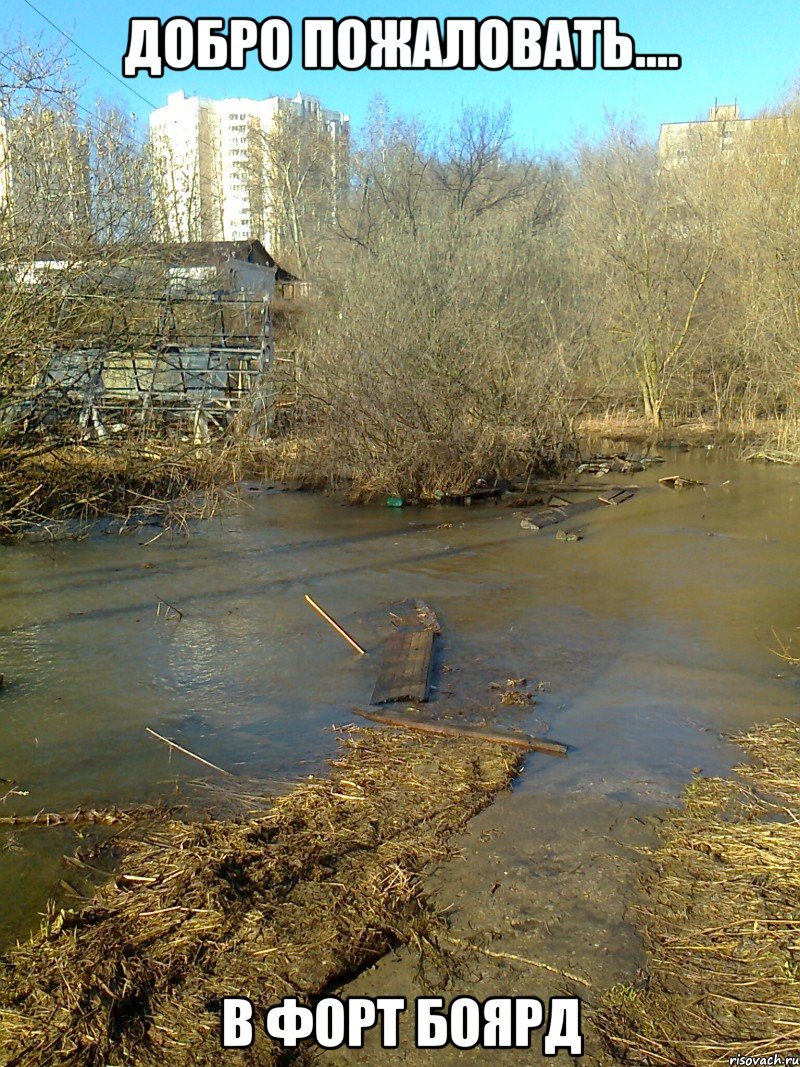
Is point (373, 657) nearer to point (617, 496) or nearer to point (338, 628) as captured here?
point (338, 628)

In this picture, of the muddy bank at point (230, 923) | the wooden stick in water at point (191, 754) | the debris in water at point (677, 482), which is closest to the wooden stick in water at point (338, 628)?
the wooden stick in water at point (191, 754)

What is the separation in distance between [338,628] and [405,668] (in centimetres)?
119

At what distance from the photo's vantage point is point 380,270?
1641 centimetres

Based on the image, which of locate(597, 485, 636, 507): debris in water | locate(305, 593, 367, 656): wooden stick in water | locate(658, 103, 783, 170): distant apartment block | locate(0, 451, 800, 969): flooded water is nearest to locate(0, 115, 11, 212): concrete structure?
locate(0, 451, 800, 969): flooded water

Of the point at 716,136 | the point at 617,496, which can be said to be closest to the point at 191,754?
Answer: the point at 617,496

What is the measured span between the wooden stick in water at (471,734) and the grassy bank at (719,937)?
91 centimetres

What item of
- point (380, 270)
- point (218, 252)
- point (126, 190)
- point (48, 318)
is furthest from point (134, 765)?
point (218, 252)

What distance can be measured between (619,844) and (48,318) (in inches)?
289

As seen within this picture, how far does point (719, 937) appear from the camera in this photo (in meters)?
3.61

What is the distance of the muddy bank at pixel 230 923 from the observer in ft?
10.3

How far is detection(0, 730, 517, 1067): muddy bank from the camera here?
3.14 metres

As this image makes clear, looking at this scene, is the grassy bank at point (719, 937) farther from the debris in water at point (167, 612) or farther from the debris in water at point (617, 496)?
the debris in water at point (617, 496)

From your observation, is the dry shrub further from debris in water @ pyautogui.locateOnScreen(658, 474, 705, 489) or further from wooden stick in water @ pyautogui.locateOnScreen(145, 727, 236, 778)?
wooden stick in water @ pyautogui.locateOnScreen(145, 727, 236, 778)

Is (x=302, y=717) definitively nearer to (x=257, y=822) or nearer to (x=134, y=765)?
(x=134, y=765)
